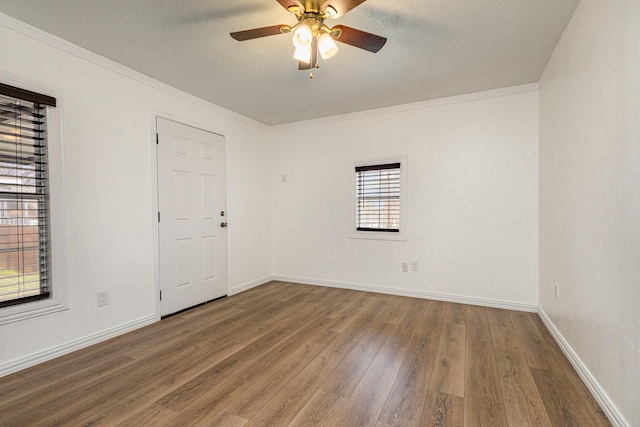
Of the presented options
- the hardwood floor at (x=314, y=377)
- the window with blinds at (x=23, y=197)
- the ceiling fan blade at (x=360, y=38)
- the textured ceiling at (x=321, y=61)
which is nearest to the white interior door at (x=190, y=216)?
the hardwood floor at (x=314, y=377)

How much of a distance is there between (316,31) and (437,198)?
248cm

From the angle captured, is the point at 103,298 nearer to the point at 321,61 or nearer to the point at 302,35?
the point at 302,35

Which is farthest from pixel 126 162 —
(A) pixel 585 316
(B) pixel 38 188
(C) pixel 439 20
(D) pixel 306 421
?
(A) pixel 585 316

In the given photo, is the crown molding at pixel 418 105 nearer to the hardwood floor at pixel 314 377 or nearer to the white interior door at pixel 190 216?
the white interior door at pixel 190 216

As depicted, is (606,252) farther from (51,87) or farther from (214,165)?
(51,87)

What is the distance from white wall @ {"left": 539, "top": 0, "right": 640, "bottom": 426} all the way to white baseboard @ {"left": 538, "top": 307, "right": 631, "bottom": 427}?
0.03m

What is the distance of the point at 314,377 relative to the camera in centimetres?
196

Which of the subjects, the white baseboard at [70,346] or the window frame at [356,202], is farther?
the window frame at [356,202]

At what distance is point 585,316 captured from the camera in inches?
74.5

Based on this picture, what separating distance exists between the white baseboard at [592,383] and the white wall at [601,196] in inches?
1.2

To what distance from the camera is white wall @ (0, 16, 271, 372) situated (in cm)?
213

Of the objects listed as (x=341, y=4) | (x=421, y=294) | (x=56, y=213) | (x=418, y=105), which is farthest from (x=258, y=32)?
(x=421, y=294)

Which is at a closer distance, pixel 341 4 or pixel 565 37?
pixel 341 4

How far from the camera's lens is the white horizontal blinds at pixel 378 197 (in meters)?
3.85
